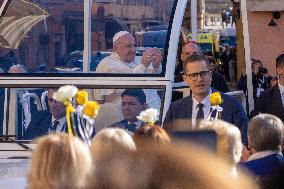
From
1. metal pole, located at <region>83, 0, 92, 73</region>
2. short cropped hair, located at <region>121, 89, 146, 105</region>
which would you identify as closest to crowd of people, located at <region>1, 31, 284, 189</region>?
short cropped hair, located at <region>121, 89, 146, 105</region>

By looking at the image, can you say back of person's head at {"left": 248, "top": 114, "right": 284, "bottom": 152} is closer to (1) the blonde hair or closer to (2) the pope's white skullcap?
(1) the blonde hair

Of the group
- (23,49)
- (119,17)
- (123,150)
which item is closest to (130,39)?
(119,17)

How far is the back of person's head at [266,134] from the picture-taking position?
4.51m

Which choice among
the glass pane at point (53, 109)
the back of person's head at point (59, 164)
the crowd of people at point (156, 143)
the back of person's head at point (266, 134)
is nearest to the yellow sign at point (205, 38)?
the crowd of people at point (156, 143)

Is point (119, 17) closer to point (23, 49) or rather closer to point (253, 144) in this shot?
point (23, 49)

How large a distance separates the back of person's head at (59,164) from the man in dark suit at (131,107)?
2.20 m

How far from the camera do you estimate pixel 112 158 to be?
3.49m

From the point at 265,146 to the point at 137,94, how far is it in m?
1.38

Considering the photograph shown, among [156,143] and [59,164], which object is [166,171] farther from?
[59,164]

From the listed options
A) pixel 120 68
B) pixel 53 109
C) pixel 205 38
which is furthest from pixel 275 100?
pixel 205 38

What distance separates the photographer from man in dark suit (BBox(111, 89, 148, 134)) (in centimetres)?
557

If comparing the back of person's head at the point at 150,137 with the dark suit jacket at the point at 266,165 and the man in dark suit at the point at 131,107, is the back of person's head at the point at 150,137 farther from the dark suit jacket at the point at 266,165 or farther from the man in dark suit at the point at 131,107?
the man in dark suit at the point at 131,107

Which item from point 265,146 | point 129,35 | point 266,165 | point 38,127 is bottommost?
point 266,165

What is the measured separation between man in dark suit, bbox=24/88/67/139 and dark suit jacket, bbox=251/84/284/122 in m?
1.54
